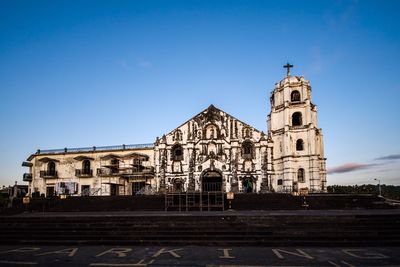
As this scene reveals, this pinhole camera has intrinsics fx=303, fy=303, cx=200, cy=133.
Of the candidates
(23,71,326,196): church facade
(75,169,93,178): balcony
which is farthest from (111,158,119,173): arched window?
(75,169,93,178): balcony

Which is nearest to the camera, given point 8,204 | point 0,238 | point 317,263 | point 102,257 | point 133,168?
point 317,263

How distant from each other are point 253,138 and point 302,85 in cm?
833

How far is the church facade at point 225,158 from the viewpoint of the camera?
33.4 meters

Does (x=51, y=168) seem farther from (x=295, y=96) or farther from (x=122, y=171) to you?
(x=295, y=96)

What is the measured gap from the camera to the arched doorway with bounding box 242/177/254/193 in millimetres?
33688

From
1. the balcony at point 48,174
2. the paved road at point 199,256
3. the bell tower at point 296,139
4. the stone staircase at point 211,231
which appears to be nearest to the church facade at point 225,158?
the bell tower at point 296,139

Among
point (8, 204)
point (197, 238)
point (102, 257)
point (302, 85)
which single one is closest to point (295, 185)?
point (302, 85)

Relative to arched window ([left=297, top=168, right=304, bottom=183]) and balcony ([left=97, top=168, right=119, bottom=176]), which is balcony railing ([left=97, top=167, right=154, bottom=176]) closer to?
balcony ([left=97, top=168, right=119, bottom=176])

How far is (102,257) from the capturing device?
10.1 m

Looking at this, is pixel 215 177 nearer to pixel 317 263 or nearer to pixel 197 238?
pixel 197 238

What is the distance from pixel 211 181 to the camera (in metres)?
34.7

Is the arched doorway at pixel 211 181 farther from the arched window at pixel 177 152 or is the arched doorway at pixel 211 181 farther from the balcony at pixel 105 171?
the balcony at pixel 105 171

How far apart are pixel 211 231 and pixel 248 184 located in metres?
21.5

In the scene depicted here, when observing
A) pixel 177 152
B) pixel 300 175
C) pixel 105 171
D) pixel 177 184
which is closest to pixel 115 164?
pixel 105 171
